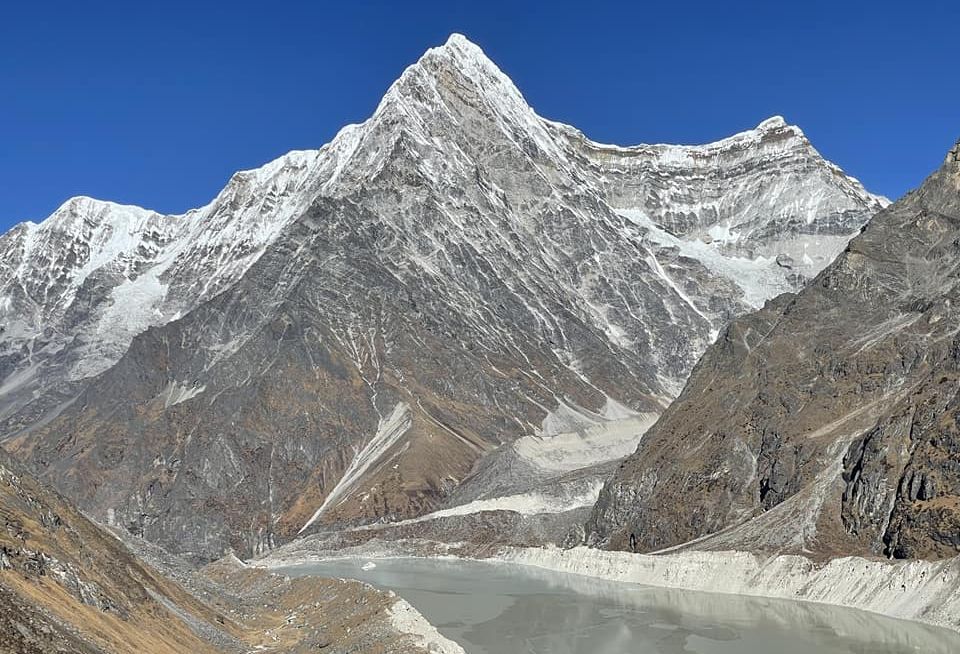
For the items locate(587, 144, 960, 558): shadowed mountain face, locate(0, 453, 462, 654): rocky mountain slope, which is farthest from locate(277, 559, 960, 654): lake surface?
locate(0, 453, 462, 654): rocky mountain slope

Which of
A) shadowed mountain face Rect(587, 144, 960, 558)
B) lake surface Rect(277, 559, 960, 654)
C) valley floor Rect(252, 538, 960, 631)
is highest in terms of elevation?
shadowed mountain face Rect(587, 144, 960, 558)

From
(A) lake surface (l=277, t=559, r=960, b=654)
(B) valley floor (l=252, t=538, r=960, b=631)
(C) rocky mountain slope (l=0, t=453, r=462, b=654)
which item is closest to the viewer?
(C) rocky mountain slope (l=0, t=453, r=462, b=654)

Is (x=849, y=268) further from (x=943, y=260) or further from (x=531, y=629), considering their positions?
(x=531, y=629)

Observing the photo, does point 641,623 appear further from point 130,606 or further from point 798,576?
point 130,606

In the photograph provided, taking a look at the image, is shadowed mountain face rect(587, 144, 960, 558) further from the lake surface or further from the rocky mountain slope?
the rocky mountain slope

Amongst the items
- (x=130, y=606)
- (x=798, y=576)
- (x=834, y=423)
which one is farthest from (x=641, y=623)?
(x=130, y=606)
